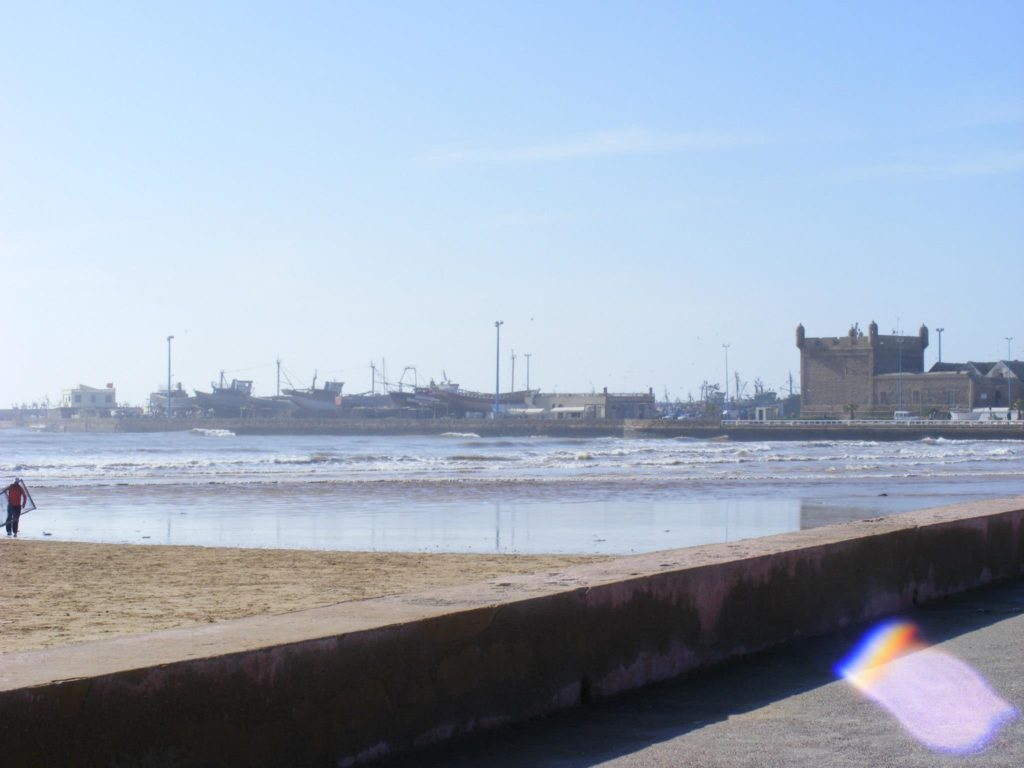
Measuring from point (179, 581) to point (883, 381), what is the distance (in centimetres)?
10441

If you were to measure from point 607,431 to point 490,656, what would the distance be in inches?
3930

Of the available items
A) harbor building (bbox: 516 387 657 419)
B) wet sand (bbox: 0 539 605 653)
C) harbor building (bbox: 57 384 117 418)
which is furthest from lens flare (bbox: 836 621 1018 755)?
harbor building (bbox: 57 384 117 418)

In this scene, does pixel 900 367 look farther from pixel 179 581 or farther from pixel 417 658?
pixel 417 658

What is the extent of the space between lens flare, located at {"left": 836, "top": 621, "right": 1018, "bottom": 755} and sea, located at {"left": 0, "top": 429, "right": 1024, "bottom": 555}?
10.0 meters

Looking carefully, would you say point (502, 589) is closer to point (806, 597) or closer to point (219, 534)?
point (806, 597)

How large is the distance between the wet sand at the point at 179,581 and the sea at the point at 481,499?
5.75 feet

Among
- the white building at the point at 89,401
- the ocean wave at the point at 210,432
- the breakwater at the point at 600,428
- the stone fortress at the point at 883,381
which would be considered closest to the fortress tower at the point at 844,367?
the stone fortress at the point at 883,381

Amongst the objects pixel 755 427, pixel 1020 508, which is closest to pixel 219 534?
pixel 1020 508

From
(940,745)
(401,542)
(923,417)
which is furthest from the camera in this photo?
(923,417)

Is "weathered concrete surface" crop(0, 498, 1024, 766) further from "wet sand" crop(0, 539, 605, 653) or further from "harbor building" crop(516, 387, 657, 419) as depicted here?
"harbor building" crop(516, 387, 657, 419)

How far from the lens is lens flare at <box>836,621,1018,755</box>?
4.78 m

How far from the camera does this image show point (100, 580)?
12898 mm

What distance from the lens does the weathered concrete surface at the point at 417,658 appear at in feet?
11.6

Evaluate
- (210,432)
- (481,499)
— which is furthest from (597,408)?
(481,499)
